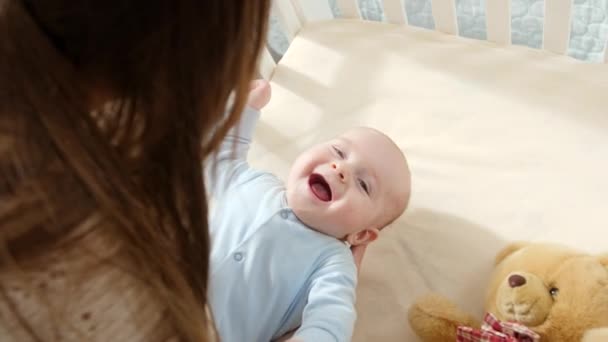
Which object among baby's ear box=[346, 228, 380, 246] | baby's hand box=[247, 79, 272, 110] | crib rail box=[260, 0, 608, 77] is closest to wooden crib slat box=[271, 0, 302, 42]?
crib rail box=[260, 0, 608, 77]

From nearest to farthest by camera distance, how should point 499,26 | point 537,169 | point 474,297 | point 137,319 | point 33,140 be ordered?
point 33,140 → point 137,319 → point 474,297 → point 537,169 → point 499,26

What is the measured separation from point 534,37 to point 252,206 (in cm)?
64

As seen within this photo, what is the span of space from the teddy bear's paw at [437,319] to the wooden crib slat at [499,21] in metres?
0.50

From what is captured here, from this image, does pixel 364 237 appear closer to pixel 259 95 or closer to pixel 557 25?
pixel 259 95

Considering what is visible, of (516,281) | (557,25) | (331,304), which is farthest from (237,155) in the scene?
(557,25)

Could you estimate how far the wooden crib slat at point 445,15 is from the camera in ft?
4.05

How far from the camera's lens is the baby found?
Answer: 0.85 m

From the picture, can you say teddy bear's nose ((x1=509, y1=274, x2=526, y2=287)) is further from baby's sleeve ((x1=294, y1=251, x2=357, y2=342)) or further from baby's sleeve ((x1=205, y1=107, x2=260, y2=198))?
baby's sleeve ((x1=205, y1=107, x2=260, y2=198))

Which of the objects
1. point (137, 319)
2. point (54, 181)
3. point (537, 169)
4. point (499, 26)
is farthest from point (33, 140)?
point (499, 26)

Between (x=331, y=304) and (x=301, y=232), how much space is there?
111 millimetres

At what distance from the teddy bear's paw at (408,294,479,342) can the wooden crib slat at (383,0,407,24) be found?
0.59 meters

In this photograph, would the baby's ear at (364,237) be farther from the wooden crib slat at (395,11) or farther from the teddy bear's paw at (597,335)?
the wooden crib slat at (395,11)

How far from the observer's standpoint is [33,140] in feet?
1.38

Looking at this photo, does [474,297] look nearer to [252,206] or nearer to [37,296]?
[252,206]
